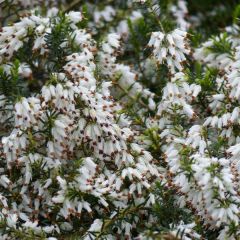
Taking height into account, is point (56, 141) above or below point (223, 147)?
above

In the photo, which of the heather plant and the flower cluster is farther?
the flower cluster

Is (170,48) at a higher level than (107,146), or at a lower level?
higher

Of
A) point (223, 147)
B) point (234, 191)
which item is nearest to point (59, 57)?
point (223, 147)

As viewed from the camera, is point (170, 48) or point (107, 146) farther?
point (170, 48)

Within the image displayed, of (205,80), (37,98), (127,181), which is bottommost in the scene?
(127,181)

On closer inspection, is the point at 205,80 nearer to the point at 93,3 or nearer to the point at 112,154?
the point at 112,154

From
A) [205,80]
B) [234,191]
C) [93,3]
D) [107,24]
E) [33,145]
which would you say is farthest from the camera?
[93,3]

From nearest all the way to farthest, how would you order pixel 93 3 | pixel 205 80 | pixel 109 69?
pixel 205 80 < pixel 109 69 < pixel 93 3

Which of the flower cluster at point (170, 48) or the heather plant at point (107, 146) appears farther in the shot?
the flower cluster at point (170, 48)
